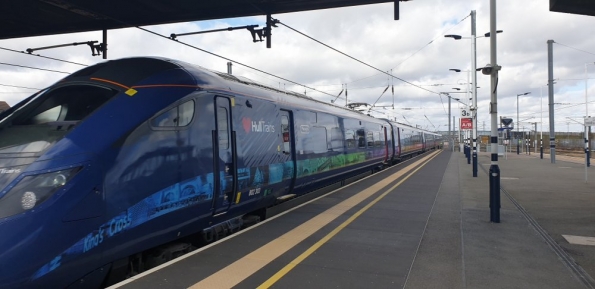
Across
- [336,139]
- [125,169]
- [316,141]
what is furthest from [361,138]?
[125,169]

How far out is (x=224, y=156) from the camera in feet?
22.3

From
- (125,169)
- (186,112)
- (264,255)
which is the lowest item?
(264,255)

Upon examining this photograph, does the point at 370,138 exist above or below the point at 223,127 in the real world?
below

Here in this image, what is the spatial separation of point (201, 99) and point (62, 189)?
8.18ft

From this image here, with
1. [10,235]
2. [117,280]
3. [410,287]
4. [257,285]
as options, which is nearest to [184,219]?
[117,280]

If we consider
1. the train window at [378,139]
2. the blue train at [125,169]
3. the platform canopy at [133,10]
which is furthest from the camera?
the train window at [378,139]

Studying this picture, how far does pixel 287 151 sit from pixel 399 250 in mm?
3630

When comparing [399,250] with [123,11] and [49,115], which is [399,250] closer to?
[49,115]

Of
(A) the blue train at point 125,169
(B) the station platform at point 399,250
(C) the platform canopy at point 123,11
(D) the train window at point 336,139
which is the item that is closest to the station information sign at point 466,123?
(D) the train window at point 336,139

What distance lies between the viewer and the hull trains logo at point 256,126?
24.9 feet

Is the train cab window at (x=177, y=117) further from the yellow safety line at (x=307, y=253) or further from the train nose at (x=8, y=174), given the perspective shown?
the yellow safety line at (x=307, y=253)

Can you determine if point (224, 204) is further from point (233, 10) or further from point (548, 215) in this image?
point (548, 215)

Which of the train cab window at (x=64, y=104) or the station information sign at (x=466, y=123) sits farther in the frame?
the station information sign at (x=466, y=123)

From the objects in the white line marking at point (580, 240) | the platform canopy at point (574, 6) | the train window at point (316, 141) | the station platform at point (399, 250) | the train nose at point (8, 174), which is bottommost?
the white line marking at point (580, 240)
